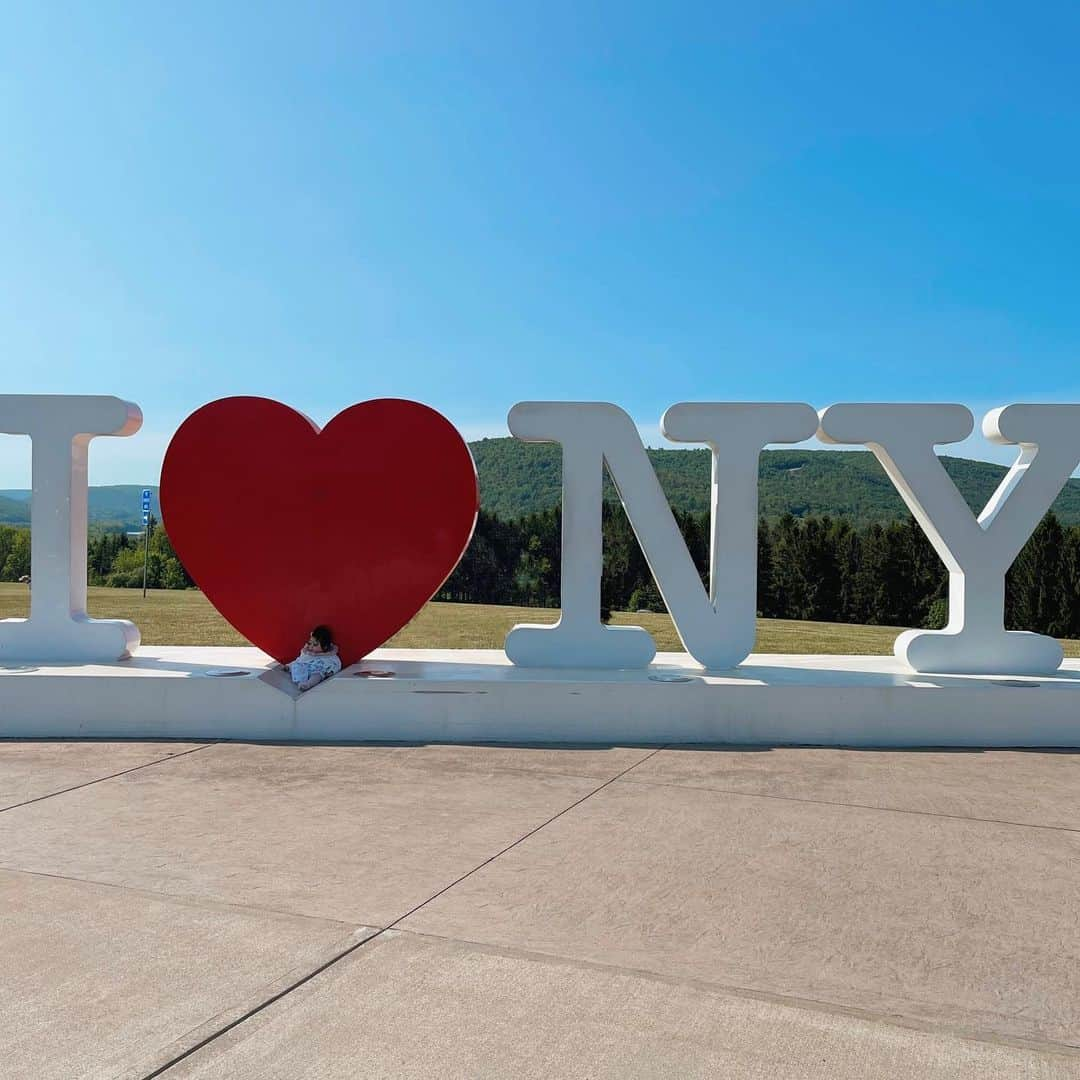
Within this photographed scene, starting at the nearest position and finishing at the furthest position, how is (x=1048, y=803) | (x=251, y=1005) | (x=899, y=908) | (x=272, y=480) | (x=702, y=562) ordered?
1. (x=251, y=1005)
2. (x=899, y=908)
3. (x=1048, y=803)
4. (x=272, y=480)
5. (x=702, y=562)

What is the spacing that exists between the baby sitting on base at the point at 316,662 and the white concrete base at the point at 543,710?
14 centimetres

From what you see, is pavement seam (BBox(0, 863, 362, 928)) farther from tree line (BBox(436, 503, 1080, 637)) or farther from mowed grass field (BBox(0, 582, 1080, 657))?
tree line (BBox(436, 503, 1080, 637))

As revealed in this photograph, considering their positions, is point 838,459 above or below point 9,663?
above

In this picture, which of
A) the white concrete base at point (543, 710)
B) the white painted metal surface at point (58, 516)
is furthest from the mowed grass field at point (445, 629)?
the white painted metal surface at point (58, 516)

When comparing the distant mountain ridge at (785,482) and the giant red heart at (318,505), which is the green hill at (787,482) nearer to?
the distant mountain ridge at (785,482)

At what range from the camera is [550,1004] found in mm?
3373

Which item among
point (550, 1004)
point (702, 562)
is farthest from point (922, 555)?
point (550, 1004)

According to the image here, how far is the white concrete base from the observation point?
772cm

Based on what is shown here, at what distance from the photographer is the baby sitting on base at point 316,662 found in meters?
7.97

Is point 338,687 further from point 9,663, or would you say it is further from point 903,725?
point 903,725

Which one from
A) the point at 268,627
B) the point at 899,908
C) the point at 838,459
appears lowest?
the point at 899,908

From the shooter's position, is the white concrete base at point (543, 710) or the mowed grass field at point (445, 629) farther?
the mowed grass field at point (445, 629)

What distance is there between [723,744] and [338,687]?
9.17 ft

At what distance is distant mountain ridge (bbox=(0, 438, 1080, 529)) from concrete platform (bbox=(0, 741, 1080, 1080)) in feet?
122
